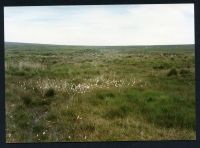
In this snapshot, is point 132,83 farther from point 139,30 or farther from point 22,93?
point 22,93

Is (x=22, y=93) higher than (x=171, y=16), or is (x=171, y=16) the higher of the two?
(x=171, y=16)

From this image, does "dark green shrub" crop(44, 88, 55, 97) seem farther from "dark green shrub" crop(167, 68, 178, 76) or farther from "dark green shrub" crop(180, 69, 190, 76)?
"dark green shrub" crop(180, 69, 190, 76)

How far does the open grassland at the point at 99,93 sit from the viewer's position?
18.5 ft

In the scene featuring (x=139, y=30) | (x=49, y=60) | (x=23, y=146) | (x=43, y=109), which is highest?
(x=139, y=30)

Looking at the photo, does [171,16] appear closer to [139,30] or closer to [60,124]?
[139,30]

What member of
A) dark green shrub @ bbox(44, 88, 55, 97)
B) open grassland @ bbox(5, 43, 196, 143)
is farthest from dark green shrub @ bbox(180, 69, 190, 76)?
dark green shrub @ bbox(44, 88, 55, 97)

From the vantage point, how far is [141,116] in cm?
569

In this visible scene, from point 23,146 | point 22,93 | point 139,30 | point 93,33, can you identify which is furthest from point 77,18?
point 23,146

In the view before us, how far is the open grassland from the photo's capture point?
18.5 ft

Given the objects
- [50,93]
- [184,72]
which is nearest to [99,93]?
[50,93]

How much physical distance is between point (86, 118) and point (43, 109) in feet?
1.70

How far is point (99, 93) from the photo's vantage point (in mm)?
5762

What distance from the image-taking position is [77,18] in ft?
18.7

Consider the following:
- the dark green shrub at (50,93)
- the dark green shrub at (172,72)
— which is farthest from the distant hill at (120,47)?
the dark green shrub at (50,93)
